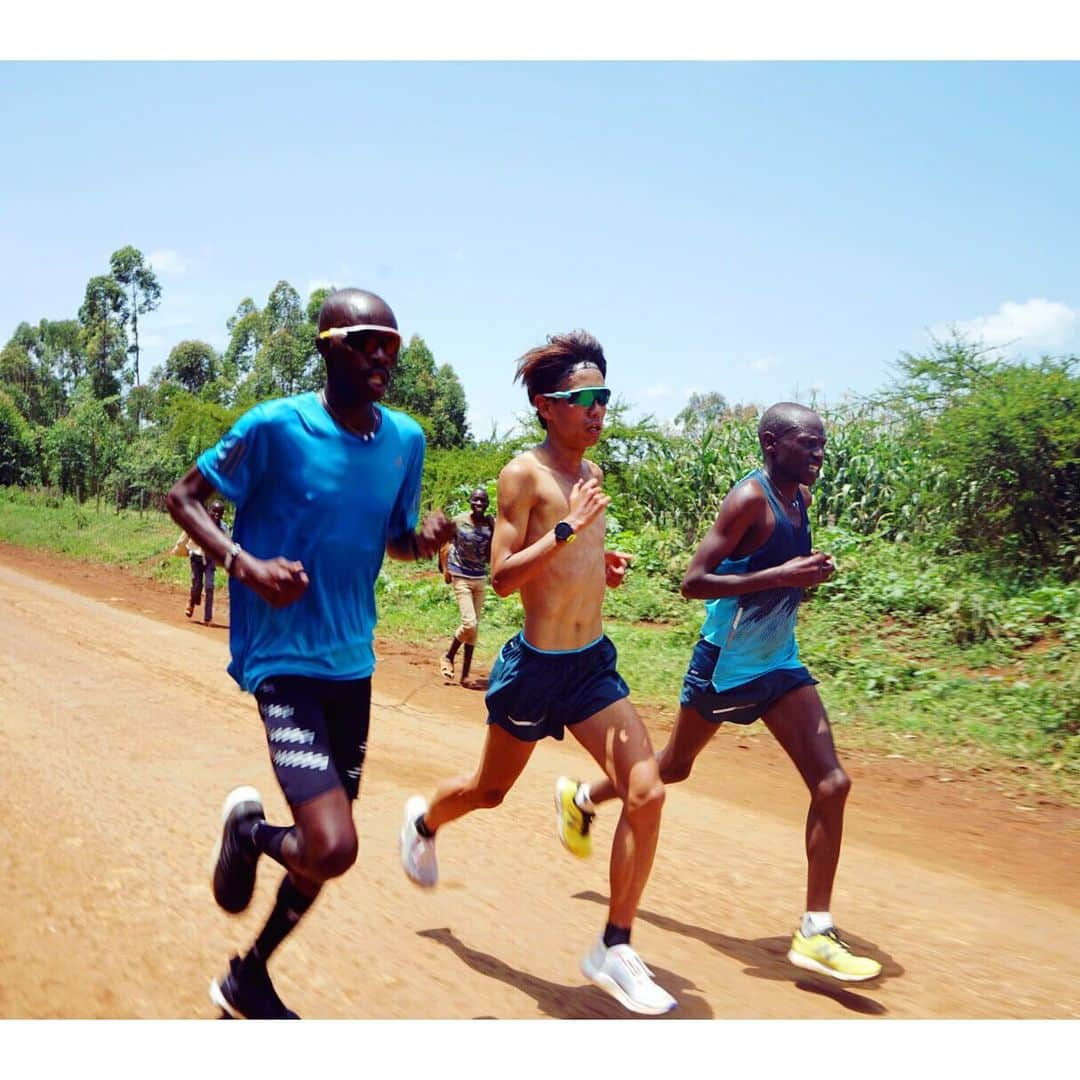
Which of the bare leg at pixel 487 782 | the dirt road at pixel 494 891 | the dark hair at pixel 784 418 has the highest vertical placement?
the dark hair at pixel 784 418

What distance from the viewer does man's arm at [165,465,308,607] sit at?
3016mm

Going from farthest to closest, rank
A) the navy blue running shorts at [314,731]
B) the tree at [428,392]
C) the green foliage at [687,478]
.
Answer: the tree at [428,392] → the green foliage at [687,478] → the navy blue running shorts at [314,731]

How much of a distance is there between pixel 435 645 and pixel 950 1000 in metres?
10.1

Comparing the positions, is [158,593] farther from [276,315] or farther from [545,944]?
[276,315]

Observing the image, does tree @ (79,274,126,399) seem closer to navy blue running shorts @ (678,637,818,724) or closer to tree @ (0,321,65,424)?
tree @ (0,321,65,424)

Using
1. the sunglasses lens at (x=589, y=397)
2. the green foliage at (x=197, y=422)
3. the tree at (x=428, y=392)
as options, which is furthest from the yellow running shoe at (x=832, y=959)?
the tree at (x=428, y=392)

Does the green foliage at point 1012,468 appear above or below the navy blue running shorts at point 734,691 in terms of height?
above

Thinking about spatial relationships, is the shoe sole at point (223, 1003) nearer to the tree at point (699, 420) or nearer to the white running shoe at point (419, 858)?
the white running shoe at point (419, 858)

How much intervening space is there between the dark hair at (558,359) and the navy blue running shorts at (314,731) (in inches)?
51.3

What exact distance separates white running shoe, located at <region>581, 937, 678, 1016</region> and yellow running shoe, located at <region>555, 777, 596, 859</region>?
941 millimetres

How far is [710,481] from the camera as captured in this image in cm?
1798

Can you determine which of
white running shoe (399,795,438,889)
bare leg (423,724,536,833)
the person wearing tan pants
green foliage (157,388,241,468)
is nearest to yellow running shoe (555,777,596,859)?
bare leg (423,724,536,833)

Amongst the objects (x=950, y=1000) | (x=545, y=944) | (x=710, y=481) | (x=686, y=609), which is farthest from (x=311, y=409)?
(x=710, y=481)

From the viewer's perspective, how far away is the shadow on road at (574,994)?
3729 mm
